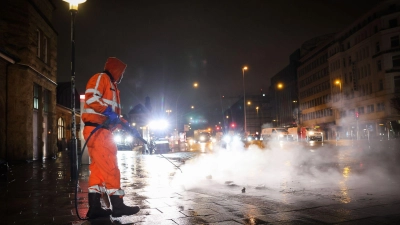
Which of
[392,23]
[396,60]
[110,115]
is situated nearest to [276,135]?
[396,60]

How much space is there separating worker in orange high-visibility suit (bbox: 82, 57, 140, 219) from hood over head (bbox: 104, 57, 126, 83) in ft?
0.97

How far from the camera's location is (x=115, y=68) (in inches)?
211

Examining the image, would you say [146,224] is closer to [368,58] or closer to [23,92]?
[23,92]

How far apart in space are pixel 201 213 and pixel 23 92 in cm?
1651

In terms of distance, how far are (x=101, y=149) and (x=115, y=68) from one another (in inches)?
49.8

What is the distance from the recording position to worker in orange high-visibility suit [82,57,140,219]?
15.7 ft

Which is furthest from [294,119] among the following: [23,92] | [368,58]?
[23,92]

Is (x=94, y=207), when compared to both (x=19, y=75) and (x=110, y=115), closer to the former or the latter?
(x=110, y=115)

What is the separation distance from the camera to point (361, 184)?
26.7ft

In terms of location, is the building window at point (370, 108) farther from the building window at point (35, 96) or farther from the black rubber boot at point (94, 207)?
the black rubber boot at point (94, 207)

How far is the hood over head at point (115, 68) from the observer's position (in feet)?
17.5

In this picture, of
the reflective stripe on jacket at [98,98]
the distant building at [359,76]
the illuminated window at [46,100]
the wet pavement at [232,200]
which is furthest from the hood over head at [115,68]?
the distant building at [359,76]

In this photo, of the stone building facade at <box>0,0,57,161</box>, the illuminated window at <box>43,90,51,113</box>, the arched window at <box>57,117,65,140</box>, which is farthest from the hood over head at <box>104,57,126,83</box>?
the arched window at <box>57,117,65,140</box>

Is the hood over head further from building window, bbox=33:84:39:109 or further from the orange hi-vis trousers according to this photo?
→ building window, bbox=33:84:39:109
